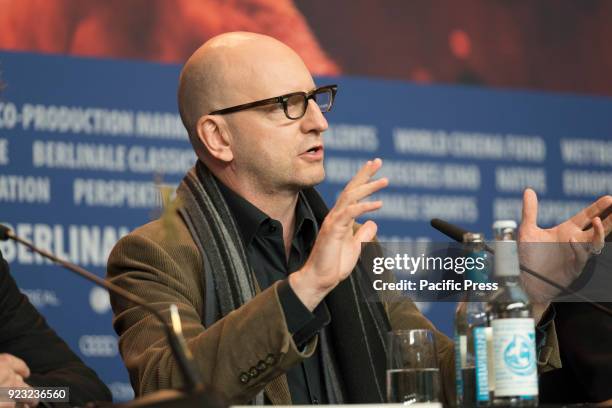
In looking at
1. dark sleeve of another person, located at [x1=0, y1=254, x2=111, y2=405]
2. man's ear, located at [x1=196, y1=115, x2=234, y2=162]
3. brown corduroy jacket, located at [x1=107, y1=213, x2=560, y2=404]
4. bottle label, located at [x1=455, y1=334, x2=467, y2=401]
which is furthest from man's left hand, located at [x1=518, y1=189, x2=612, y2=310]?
dark sleeve of another person, located at [x1=0, y1=254, x2=111, y2=405]

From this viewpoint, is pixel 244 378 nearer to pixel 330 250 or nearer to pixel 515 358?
pixel 330 250

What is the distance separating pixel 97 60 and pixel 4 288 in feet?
3.77

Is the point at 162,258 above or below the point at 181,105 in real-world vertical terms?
below

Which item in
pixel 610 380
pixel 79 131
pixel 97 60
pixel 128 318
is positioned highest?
pixel 97 60

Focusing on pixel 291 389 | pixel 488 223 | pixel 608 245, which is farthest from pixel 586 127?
pixel 291 389

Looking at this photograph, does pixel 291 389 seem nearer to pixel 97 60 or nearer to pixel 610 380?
pixel 610 380

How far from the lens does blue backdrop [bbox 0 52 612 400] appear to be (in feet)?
12.0

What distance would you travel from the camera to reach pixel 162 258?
Answer: 2.65 m

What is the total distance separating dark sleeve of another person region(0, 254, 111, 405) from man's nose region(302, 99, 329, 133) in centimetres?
85

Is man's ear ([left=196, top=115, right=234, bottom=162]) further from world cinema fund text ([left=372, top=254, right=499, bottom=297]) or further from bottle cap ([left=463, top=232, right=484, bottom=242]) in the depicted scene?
bottle cap ([left=463, top=232, right=484, bottom=242])

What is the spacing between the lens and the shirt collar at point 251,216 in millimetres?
2879

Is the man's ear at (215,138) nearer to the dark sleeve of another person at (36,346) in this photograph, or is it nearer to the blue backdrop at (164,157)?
the blue backdrop at (164,157)

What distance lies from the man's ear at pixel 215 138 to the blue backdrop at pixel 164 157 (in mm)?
350

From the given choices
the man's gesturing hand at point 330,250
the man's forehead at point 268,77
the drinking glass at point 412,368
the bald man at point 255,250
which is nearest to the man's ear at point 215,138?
the bald man at point 255,250
